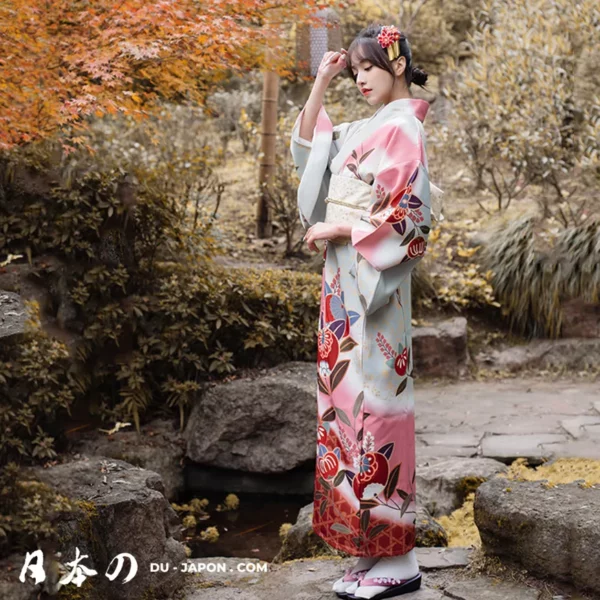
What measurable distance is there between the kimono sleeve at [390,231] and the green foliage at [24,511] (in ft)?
5.56

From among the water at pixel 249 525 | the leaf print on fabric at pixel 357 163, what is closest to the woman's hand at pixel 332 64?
the leaf print on fabric at pixel 357 163

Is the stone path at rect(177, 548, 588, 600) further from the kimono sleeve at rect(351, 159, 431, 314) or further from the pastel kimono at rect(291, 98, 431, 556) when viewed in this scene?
the kimono sleeve at rect(351, 159, 431, 314)

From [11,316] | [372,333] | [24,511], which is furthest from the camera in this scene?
[11,316]

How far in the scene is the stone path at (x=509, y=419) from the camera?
20.8ft

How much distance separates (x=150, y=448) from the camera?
21.7 feet

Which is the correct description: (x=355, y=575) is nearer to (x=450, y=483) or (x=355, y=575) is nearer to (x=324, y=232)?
(x=324, y=232)

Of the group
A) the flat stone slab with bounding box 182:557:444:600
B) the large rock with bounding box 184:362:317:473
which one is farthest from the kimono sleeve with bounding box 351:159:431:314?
the large rock with bounding box 184:362:317:473


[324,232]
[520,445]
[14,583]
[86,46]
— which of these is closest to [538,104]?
[520,445]

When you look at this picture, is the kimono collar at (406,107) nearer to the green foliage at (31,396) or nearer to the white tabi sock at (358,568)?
the white tabi sock at (358,568)

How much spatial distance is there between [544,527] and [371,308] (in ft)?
4.02

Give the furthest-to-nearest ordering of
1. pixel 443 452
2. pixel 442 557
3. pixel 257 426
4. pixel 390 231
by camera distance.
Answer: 1. pixel 257 426
2. pixel 443 452
3. pixel 442 557
4. pixel 390 231

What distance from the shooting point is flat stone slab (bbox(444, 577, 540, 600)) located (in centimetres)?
379

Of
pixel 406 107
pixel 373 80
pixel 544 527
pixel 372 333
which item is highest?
pixel 373 80

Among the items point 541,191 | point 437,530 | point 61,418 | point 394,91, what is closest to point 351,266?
point 394,91
